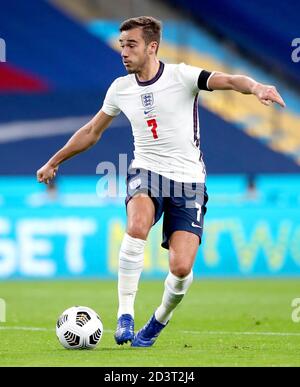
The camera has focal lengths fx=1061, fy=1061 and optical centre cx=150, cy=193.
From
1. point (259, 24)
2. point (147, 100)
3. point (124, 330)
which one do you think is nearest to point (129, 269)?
point (124, 330)

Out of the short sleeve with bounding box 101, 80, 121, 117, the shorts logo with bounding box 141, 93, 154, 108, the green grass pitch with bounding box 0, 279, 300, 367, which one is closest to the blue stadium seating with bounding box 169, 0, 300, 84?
the green grass pitch with bounding box 0, 279, 300, 367

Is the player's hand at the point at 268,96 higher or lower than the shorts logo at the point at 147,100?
higher

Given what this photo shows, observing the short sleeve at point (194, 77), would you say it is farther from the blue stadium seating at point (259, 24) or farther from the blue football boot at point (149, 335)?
the blue stadium seating at point (259, 24)

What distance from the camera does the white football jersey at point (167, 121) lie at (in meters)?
7.72

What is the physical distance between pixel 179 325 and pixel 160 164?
249 centimetres

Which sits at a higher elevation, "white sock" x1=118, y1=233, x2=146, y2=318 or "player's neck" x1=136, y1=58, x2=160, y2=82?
"player's neck" x1=136, y1=58, x2=160, y2=82

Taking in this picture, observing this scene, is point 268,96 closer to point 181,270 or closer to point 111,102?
point 181,270

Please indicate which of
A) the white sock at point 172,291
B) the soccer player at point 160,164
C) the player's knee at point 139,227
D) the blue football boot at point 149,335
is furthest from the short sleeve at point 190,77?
the blue football boot at point 149,335

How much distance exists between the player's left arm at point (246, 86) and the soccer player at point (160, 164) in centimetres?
2

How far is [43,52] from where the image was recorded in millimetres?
19922

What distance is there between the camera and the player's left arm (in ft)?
22.2

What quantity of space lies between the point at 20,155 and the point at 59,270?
476 cm

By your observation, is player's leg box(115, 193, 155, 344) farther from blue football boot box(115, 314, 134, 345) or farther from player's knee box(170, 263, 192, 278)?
player's knee box(170, 263, 192, 278)
